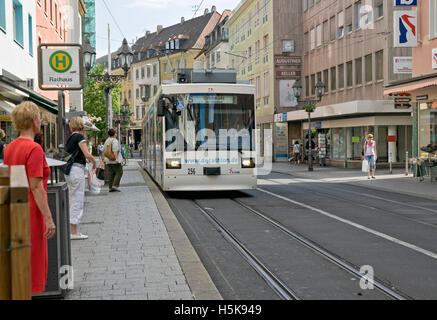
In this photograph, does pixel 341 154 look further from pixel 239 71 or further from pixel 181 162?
pixel 239 71

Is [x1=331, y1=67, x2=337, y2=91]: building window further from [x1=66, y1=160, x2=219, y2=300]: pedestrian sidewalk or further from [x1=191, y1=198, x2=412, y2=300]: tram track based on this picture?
[x1=66, y1=160, x2=219, y2=300]: pedestrian sidewalk

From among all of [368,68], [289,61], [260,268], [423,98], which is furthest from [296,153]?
[260,268]

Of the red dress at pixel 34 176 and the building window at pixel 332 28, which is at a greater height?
the building window at pixel 332 28

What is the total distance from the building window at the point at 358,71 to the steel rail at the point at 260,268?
84.8 ft

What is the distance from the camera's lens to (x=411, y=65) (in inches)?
991

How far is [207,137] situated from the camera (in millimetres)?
15430

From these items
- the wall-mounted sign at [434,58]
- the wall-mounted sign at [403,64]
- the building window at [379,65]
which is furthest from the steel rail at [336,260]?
the building window at [379,65]

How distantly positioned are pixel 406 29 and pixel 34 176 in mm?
20474

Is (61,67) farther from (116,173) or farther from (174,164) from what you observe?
(116,173)

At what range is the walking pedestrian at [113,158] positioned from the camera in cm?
1703

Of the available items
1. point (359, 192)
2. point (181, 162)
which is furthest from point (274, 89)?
point (181, 162)

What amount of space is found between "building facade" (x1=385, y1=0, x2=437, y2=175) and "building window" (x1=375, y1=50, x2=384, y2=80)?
25.9 ft

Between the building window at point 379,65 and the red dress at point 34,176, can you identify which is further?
the building window at point 379,65

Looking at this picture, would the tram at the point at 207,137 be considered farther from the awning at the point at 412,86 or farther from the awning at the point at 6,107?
the awning at the point at 412,86
